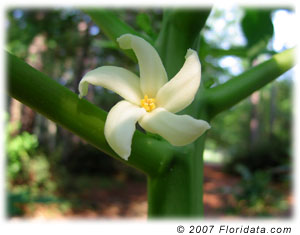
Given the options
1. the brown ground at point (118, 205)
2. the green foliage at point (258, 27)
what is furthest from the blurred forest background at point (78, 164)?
the green foliage at point (258, 27)

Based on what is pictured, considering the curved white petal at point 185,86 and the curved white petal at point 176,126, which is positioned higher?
Result: the curved white petal at point 185,86

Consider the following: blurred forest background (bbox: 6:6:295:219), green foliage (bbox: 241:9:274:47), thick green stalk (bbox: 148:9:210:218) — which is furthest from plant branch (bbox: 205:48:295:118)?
blurred forest background (bbox: 6:6:295:219)

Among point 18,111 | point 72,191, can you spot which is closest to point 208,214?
point 72,191

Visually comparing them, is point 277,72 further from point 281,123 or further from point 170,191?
point 281,123

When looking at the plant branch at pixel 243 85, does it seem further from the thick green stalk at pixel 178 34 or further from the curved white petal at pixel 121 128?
the curved white petal at pixel 121 128

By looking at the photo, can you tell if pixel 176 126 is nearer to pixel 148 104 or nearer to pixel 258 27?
pixel 148 104

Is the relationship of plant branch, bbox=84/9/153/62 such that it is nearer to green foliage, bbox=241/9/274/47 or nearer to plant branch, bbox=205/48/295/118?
plant branch, bbox=205/48/295/118
